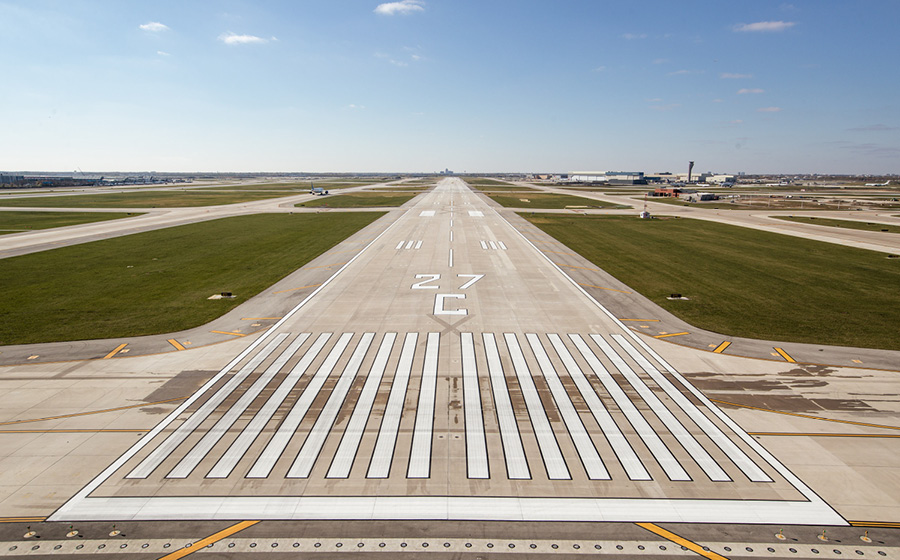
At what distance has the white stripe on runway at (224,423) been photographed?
11773 millimetres

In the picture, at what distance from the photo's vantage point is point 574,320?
75.7 feet

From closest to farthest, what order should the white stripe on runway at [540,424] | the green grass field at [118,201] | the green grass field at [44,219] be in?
1. the white stripe on runway at [540,424]
2. the green grass field at [44,219]
3. the green grass field at [118,201]

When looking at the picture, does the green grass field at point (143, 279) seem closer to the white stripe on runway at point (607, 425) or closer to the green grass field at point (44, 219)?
the green grass field at point (44, 219)

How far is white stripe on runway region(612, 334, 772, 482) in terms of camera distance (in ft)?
38.4

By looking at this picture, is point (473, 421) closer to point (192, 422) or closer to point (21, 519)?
point (192, 422)

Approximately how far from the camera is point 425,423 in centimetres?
1364

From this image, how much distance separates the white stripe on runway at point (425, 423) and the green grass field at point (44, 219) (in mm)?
64778

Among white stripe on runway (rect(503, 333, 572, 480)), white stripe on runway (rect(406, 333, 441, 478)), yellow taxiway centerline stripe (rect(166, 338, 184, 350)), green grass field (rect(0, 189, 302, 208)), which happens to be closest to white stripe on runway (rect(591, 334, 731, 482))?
white stripe on runway (rect(503, 333, 572, 480))

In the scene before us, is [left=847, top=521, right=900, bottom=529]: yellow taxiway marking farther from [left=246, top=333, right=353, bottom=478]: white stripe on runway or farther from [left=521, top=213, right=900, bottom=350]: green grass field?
[left=246, top=333, right=353, bottom=478]: white stripe on runway

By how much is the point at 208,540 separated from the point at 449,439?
653 centimetres

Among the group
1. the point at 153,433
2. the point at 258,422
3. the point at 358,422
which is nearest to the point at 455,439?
the point at 358,422

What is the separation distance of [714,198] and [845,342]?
103 m

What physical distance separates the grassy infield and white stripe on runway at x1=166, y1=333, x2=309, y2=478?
8.04 meters

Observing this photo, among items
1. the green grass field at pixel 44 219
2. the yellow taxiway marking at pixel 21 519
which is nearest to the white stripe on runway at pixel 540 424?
the yellow taxiway marking at pixel 21 519
